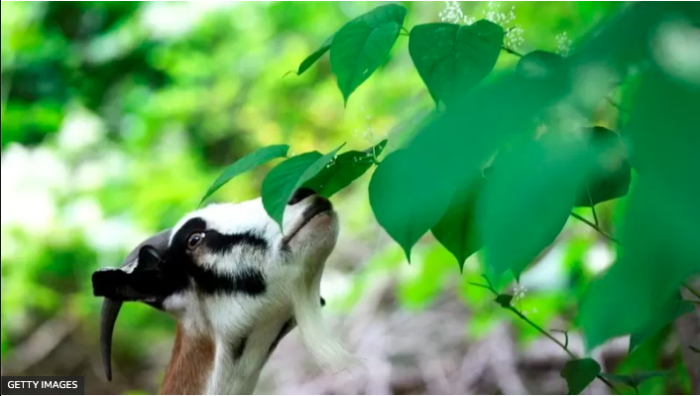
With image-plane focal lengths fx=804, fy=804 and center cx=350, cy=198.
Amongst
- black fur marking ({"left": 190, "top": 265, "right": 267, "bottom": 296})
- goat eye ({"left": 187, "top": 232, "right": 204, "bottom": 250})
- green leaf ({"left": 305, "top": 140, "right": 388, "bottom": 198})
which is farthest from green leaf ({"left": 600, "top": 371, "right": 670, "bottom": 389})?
goat eye ({"left": 187, "top": 232, "right": 204, "bottom": 250})

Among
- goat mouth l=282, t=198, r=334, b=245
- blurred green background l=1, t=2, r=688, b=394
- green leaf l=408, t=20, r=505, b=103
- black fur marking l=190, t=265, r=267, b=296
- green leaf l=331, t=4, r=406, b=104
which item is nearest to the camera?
green leaf l=408, t=20, r=505, b=103

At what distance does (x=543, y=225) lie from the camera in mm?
349

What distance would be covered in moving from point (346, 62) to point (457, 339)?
2577 mm

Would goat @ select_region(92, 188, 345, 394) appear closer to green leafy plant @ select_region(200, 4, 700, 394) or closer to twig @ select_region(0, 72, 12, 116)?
green leafy plant @ select_region(200, 4, 700, 394)

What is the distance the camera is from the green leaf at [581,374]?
3.35ft

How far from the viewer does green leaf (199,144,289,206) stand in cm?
93

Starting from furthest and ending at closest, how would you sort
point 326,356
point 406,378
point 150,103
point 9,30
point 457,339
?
point 150,103
point 9,30
point 457,339
point 406,378
point 326,356

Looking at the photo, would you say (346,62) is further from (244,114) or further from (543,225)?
(244,114)

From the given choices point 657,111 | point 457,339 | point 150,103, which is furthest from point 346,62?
point 150,103

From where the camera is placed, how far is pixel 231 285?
4.77 ft

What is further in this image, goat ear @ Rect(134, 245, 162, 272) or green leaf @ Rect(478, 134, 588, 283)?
goat ear @ Rect(134, 245, 162, 272)

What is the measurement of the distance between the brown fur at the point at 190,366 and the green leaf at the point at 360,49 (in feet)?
2.60

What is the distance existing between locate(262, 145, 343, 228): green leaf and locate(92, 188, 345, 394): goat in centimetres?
40

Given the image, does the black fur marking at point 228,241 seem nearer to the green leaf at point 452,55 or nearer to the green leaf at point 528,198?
the green leaf at point 452,55
